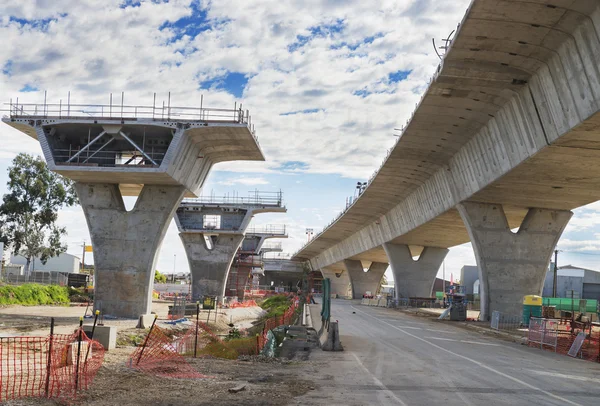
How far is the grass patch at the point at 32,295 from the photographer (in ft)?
158

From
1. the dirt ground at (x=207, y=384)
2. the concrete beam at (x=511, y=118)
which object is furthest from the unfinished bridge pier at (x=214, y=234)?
the dirt ground at (x=207, y=384)

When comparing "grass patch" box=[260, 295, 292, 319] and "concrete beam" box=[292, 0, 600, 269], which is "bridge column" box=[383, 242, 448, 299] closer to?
"grass patch" box=[260, 295, 292, 319]

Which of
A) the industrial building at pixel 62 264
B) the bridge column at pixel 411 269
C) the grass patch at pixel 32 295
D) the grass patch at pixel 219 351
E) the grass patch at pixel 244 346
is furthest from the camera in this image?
the industrial building at pixel 62 264

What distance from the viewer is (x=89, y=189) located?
125 ft

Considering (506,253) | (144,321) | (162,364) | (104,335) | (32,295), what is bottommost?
(162,364)

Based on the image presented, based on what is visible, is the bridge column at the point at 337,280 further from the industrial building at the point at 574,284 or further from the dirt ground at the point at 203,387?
the dirt ground at the point at 203,387

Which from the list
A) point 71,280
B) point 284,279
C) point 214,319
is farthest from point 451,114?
point 284,279

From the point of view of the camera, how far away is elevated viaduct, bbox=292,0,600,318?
19.4 meters

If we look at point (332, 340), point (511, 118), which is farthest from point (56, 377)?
point (511, 118)

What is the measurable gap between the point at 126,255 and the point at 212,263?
3521 centimetres

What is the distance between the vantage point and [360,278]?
343 feet

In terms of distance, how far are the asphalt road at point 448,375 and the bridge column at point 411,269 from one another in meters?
43.2

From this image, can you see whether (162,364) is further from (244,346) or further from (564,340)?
(564,340)

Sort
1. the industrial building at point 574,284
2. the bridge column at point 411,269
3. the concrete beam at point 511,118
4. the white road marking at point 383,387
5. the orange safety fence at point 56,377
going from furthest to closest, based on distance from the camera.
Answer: the industrial building at point 574,284, the bridge column at point 411,269, the concrete beam at point 511,118, the white road marking at point 383,387, the orange safety fence at point 56,377
